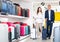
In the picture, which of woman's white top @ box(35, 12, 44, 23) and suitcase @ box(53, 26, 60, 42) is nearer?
suitcase @ box(53, 26, 60, 42)

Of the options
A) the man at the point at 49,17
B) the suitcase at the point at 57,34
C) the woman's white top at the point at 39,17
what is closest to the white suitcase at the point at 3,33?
the suitcase at the point at 57,34

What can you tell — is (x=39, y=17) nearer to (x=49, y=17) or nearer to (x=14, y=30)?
(x=49, y=17)

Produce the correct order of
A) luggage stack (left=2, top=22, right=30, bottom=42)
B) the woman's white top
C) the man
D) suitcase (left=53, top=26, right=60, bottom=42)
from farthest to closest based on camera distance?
the woman's white top → the man → luggage stack (left=2, top=22, right=30, bottom=42) → suitcase (left=53, top=26, right=60, bottom=42)

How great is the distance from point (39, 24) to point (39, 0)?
0.79 m

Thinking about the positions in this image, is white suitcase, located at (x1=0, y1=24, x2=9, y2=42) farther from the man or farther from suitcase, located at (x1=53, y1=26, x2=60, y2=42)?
the man

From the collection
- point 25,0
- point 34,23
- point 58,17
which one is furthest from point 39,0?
point 58,17

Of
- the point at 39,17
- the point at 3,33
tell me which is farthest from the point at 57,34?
the point at 39,17

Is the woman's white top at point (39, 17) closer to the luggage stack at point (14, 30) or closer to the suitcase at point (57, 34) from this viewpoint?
the luggage stack at point (14, 30)

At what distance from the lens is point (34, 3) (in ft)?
14.4

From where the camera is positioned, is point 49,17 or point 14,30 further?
point 49,17

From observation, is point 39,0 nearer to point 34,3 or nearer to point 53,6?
point 34,3

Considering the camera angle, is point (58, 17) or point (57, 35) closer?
point (57, 35)

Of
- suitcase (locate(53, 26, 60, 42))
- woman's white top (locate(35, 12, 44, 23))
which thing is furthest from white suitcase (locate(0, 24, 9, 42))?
woman's white top (locate(35, 12, 44, 23))

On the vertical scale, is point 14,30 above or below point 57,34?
below
